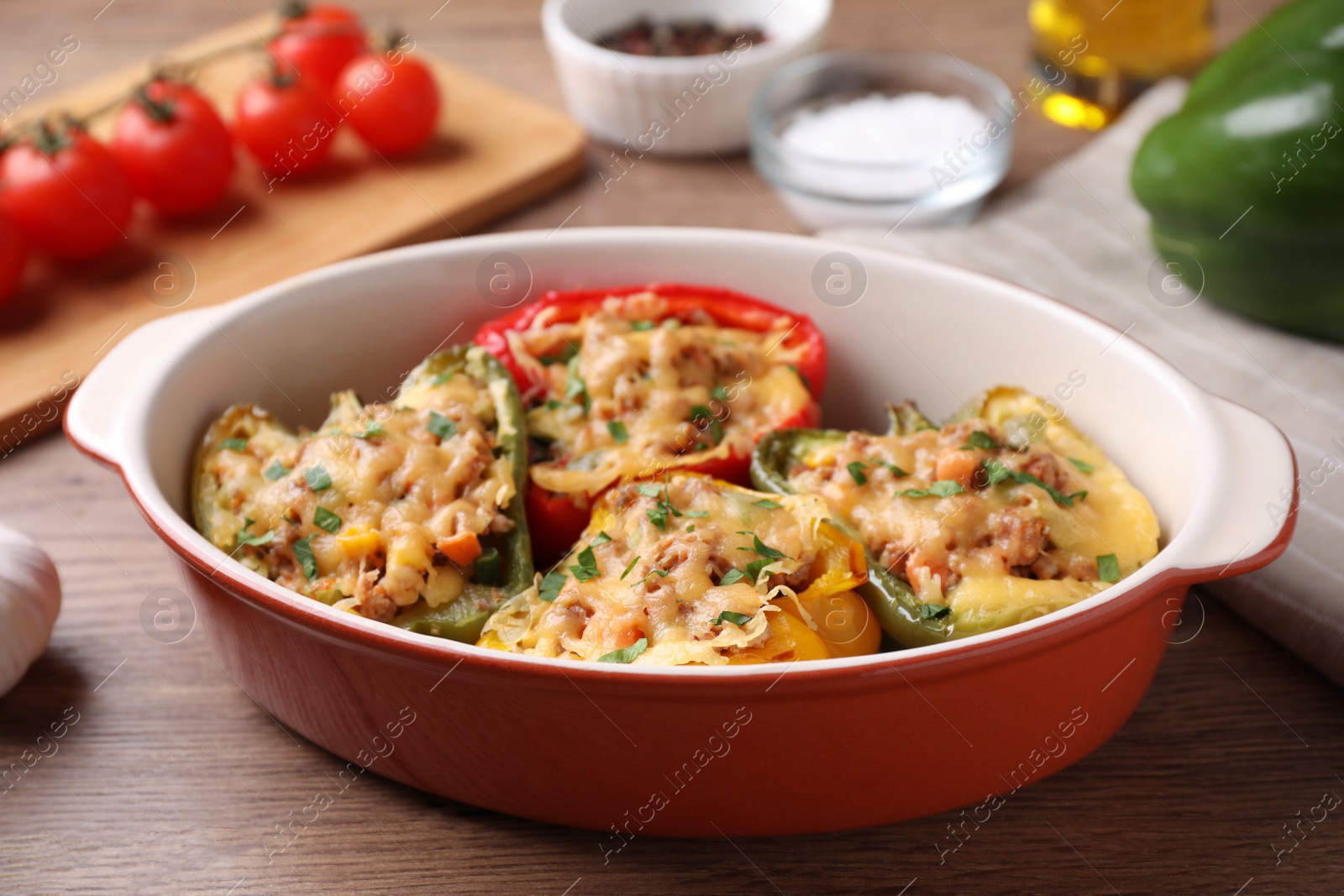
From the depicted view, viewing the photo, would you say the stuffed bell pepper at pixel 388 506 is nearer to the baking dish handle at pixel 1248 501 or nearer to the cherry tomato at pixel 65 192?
the baking dish handle at pixel 1248 501

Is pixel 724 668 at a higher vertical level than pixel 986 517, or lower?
higher

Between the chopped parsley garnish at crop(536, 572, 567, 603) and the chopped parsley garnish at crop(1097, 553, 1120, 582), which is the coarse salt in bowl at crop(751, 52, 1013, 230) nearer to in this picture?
the chopped parsley garnish at crop(1097, 553, 1120, 582)

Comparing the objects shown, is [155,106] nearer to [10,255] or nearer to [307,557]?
[10,255]

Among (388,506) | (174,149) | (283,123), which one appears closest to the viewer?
(388,506)

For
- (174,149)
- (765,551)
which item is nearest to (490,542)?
(765,551)

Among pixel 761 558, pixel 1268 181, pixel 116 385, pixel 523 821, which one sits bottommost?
pixel 1268 181

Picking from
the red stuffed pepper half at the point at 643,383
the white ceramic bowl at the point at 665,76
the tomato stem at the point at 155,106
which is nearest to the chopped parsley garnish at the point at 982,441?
the red stuffed pepper half at the point at 643,383

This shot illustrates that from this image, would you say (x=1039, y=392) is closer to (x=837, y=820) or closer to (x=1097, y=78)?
(x=837, y=820)
